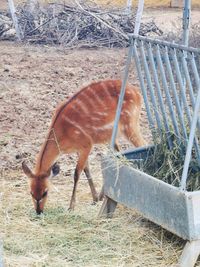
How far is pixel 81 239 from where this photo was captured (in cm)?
510

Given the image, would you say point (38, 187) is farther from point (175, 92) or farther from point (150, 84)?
point (175, 92)

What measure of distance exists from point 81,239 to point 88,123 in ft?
4.64

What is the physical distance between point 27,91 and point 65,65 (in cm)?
140

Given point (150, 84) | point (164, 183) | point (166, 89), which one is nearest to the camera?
point (164, 183)

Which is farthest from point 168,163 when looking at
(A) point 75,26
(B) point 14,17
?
(B) point 14,17

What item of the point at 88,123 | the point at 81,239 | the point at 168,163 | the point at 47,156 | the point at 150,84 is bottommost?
the point at 81,239

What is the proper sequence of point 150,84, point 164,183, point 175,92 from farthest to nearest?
point 150,84, point 175,92, point 164,183

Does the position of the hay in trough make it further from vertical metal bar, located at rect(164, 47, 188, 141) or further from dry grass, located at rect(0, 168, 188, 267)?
dry grass, located at rect(0, 168, 188, 267)

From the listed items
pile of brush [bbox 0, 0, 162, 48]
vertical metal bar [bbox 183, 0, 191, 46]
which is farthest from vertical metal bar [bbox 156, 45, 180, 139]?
pile of brush [bbox 0, 0, 162, 48]

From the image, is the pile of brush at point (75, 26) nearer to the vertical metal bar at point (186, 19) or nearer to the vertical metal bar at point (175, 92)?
the vertical metal bar at point (186, 19)

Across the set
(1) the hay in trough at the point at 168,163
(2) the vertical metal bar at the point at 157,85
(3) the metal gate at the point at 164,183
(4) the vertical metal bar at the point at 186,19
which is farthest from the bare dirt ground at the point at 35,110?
(4) the vertical metal bar at the point at 186,19

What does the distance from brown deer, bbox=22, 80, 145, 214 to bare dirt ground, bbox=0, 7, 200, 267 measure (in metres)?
0.40

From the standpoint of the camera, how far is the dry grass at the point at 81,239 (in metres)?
4.75

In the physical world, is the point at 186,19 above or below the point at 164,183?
above
